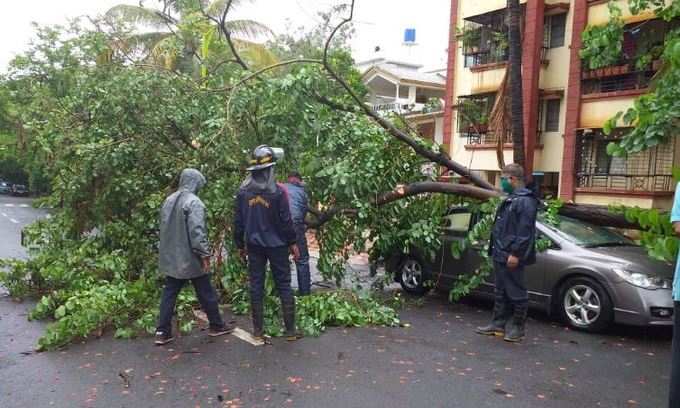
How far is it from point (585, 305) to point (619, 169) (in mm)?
12498

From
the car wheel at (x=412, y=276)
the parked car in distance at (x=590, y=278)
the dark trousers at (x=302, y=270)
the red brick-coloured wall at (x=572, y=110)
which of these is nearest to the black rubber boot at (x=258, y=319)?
the dark trousers at (x=302, y=270)

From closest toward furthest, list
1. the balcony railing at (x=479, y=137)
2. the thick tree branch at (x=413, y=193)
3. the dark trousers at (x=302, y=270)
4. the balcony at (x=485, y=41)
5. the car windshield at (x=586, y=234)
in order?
the car windshield at (x=586, y=234) → the dark trousers at (x=302, y=270) → the thick tree branch at (x=413, y=193) → the balcony at (x=485, y=41) → the balcony railing at (x=479, y=137)

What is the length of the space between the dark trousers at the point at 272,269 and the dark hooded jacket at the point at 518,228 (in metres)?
2.22

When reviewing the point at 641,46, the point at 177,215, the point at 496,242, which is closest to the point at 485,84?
the point at 641,46

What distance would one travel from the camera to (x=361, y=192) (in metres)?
7.79

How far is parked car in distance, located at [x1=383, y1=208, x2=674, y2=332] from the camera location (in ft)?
20.7

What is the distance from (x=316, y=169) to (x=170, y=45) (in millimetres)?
3500

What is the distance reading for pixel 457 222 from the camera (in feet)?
28.2

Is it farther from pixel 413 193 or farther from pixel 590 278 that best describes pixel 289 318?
pixel 590 278

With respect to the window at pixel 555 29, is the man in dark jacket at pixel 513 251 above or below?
below

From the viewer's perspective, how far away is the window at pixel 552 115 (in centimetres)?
1970

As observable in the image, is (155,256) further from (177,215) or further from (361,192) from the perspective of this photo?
(361,192)

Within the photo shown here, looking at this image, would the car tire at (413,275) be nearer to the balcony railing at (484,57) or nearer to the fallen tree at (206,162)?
the fallen tree at (206,162)

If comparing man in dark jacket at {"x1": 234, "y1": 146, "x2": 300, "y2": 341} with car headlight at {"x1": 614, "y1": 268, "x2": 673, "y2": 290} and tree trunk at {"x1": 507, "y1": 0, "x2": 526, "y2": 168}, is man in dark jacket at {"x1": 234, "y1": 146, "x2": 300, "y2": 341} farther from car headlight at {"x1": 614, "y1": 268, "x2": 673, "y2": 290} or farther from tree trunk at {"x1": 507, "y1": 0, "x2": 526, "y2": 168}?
tree trunk at {"x1": 507, "y1": 0, "x2": 526, "y2": 168}
